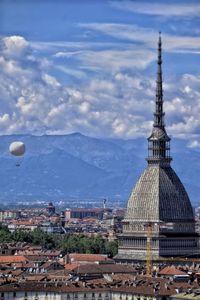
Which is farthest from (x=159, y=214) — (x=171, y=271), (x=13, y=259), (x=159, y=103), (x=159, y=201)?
(x=171, y=271)

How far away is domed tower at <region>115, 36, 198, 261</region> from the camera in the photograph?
10625cm

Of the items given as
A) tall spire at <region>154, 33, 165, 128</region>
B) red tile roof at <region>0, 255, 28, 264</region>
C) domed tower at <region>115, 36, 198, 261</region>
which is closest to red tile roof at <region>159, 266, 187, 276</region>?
domed tower at <region>115, 36, 198, 261</region>

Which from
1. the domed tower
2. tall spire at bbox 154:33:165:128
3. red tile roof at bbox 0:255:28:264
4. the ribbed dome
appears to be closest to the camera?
red tile roof at bbox 0:255:28:264

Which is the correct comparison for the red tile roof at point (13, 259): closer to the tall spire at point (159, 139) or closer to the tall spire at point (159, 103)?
the tall spire at point (159, 139)

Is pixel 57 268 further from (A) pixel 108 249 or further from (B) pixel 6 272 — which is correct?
(A) pixel 108 249

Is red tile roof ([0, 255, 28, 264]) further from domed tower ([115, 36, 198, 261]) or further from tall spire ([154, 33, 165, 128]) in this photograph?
tall spire ([154, 33, 165, 128])

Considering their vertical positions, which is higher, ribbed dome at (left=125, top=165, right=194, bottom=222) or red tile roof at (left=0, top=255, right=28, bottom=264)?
ribbed dome at (left=125, top=165, right=194, bottom=222)

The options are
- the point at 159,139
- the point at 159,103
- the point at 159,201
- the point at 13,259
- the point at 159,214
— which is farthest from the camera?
the point at 159,103

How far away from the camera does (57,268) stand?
94.9m

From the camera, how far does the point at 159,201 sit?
108 metres

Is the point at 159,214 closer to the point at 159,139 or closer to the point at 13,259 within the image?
the point at 159,139

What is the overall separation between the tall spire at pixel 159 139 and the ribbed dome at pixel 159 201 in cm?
69

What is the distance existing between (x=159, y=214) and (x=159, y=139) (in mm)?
5306

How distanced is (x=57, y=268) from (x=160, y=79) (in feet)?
70.0
